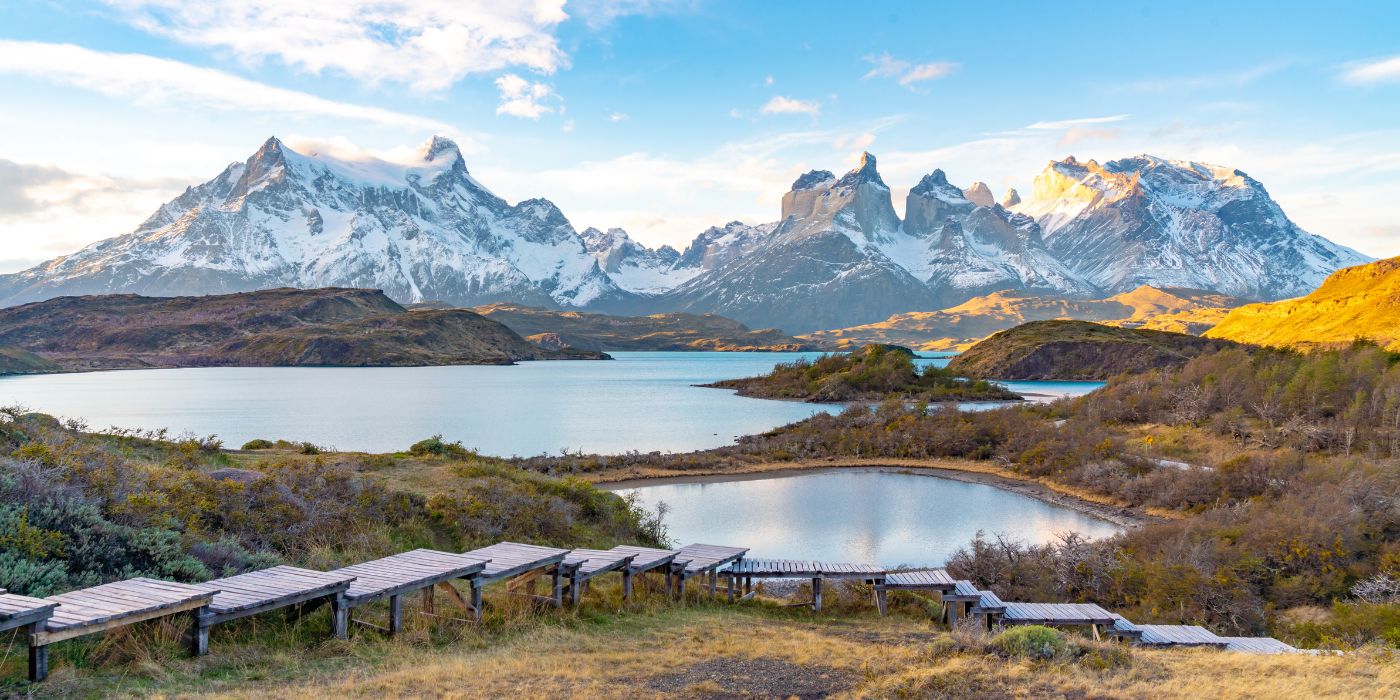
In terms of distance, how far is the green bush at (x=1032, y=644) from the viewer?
1105 cm

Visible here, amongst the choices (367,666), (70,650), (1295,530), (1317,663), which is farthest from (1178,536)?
(70,650)

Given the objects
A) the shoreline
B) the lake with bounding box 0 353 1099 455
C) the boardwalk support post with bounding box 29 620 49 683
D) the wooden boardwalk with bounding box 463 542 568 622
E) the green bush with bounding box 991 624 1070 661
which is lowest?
the shoreline

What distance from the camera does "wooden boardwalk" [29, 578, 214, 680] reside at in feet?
28.5

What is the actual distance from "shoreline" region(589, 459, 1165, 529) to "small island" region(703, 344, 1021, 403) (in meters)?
35.2

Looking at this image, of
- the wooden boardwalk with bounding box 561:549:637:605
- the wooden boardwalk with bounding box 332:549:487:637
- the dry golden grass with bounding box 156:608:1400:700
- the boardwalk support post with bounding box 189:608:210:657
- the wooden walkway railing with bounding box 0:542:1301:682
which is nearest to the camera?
the wooden walkway railing with bounding box 0:542:1301:682

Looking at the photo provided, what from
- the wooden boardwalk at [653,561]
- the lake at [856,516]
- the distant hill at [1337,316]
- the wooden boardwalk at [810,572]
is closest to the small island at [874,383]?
the distant hill at [1337,316]

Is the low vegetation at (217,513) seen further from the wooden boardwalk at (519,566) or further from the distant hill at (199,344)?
the distant hill at (199,344)

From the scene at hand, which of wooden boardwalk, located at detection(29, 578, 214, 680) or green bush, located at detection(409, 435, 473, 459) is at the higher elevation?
wooden boardwalk, located at detection(29, 578, 214, 680)

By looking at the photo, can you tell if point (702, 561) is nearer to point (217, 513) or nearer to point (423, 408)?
point (217, 513)

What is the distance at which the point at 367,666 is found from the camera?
10.1 m

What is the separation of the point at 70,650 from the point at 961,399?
87861mm

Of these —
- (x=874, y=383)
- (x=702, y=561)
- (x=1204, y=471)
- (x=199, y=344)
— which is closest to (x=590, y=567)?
(x=702, y=561)

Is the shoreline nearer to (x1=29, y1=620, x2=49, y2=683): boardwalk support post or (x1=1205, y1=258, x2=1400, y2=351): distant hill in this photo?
(x1=29, y1=620, x2=49, y2=683): boardwalk support post

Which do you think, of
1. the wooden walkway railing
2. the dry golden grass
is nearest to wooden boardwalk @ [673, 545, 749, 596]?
the wooden walkway railing
